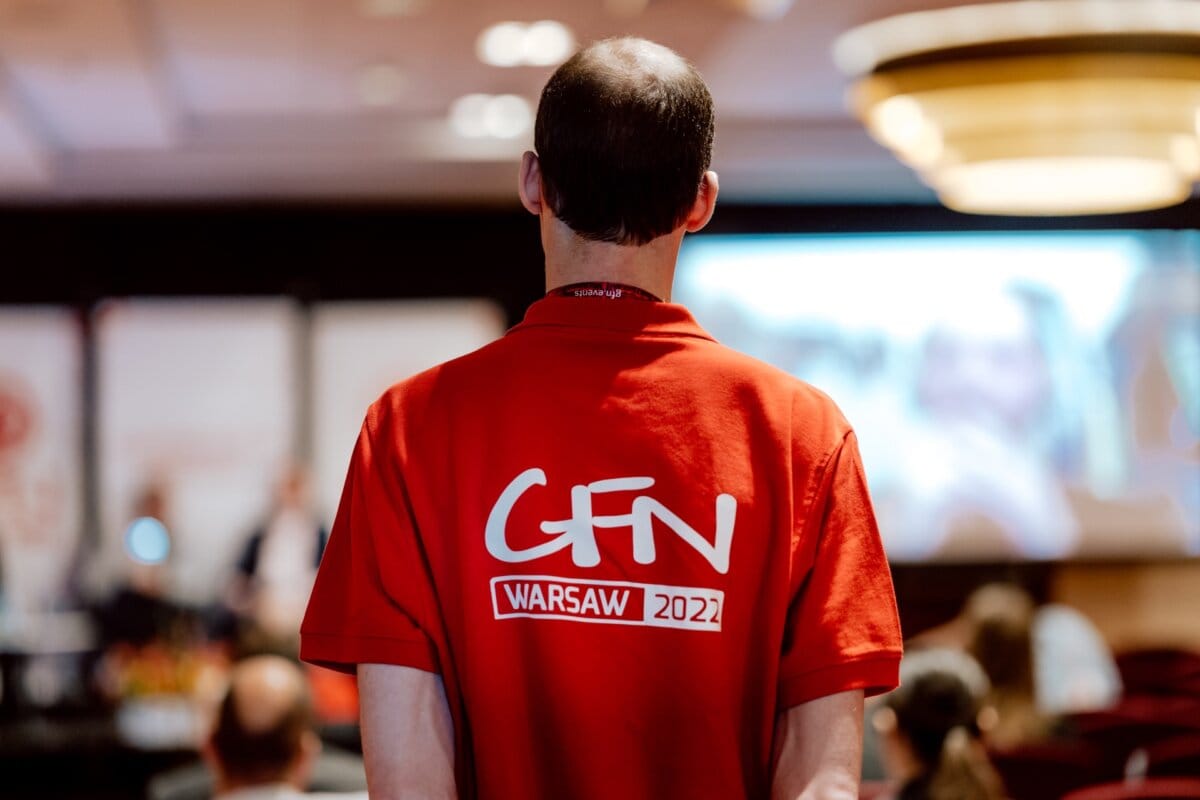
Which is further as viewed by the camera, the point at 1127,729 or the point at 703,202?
the point at 1127,729

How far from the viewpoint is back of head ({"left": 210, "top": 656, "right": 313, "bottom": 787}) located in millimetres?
2859

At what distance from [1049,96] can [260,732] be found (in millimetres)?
3043

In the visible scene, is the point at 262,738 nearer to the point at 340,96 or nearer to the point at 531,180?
the point at 531,180

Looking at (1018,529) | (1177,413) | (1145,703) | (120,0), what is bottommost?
(1145,703)

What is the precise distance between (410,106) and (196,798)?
15.8ft

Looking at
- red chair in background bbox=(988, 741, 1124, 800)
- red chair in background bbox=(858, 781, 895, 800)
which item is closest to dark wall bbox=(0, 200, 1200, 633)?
red chair in background bbox=(988, 741, 1124, 800)

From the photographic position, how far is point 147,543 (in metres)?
9.57

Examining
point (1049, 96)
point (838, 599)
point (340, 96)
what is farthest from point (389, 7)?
point (838, 599)

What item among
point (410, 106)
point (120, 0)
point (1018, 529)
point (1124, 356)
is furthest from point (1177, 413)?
point (120, 0)

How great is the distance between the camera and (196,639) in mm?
8703

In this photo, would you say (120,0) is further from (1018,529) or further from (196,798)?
(1018,529)

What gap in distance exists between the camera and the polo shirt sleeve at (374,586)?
1.17m

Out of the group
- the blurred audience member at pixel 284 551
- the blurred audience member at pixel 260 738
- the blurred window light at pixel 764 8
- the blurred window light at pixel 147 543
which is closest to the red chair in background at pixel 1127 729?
the blurred window light at pixel 764 8

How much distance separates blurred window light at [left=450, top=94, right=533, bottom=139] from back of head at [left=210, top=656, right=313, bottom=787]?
4844 millimetres
